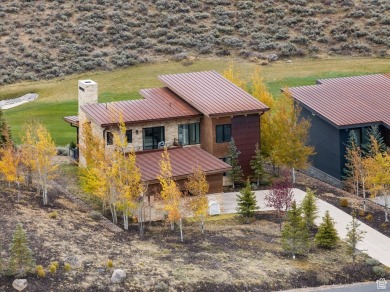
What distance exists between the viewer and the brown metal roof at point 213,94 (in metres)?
52.7

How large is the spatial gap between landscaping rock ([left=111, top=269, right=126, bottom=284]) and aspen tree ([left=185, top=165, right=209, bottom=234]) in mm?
7420

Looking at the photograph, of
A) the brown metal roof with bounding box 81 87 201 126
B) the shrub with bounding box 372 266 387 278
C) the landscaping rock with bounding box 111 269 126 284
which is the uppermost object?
the brown metal roof with bounding box 81 87 201 126

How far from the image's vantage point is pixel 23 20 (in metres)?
89.3

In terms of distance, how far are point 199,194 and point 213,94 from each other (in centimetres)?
1202

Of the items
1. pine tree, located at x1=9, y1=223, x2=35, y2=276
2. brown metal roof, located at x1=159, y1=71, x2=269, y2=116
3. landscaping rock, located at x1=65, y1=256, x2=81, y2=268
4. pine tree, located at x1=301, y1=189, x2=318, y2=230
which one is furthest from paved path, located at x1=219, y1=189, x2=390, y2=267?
pine tree, located at x1=9, y1=223, x2=35, y2=276

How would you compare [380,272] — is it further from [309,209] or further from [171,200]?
[171,200]

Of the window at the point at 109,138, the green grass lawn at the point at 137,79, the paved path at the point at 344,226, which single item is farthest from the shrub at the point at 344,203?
the green grass lawn at the point at 137,79

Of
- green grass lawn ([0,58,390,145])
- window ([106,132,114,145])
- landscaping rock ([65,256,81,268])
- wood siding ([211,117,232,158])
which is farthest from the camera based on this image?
green grass lawn ([0,58,390,145])

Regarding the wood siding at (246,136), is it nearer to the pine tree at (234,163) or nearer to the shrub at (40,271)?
the pine tree at (234,163)

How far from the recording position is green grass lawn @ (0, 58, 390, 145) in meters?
71.0

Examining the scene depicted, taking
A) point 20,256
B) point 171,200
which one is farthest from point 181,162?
point 20,256

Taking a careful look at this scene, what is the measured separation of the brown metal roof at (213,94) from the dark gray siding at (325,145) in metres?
4.69

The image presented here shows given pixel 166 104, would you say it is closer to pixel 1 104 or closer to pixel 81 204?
pixel 81 204

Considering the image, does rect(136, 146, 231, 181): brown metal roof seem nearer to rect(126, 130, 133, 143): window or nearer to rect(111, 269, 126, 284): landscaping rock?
rect(126, 130, 133, 143): window
